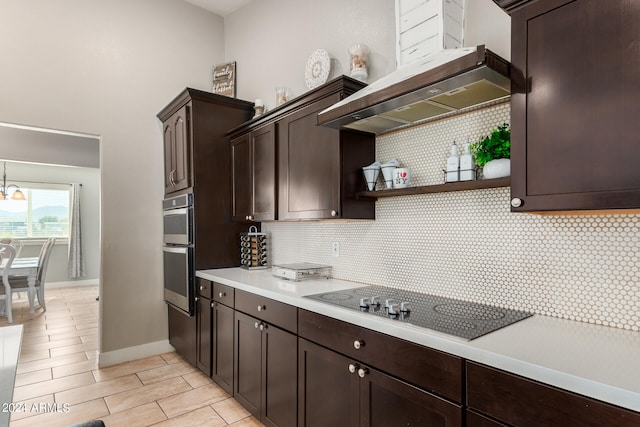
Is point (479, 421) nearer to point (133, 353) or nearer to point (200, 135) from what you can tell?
point (200, 135)

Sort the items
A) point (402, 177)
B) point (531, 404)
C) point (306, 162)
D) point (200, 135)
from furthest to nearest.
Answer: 1. point (200, 135)
2. point (306, 162)
3. point (402, 177)
4. point (531, 404)

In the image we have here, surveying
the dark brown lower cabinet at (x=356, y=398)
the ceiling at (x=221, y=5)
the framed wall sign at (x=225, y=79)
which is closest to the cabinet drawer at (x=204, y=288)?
the dark brown lower cabinet at (x=356, y=398)

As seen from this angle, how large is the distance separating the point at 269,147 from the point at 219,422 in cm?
195

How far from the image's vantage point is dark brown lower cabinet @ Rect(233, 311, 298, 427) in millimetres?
1960

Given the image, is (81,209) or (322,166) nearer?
(322,166)

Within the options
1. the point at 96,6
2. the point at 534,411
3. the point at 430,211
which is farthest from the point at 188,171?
the point at 534,411

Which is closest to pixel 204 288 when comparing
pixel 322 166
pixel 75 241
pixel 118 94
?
pixel 322 166

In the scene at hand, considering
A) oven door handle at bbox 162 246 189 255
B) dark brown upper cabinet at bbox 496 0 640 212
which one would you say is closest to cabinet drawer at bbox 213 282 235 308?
oven door handle at bbox 162 246 189 255

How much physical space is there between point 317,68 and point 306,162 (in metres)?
0.87

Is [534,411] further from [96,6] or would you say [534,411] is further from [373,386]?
[96,6]

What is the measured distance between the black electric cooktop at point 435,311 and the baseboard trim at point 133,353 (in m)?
2.45

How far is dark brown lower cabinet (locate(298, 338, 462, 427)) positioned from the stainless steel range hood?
1195mm

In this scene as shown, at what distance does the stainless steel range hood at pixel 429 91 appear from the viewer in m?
1.35

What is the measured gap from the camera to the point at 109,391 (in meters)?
2.80
